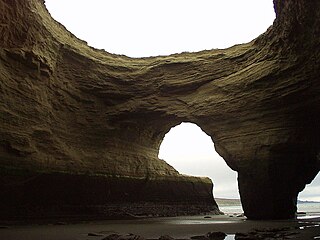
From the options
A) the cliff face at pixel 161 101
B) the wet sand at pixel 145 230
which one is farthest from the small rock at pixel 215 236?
the cliff face at pixel 161 101

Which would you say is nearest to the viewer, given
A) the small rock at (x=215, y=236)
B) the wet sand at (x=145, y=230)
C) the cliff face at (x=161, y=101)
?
the small rock at (x=215, y=236)

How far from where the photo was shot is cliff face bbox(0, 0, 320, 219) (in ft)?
56.2

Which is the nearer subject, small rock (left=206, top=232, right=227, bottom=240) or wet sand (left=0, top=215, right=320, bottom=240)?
small rock (left=206, top=232, right=227, bottom=240)

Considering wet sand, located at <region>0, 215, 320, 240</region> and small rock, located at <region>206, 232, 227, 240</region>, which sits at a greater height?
wet sand, located at <region>0, 215, 320, 240</region>

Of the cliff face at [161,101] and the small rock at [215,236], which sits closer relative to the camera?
the small rock at [215,236]

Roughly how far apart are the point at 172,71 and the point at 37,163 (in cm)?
981

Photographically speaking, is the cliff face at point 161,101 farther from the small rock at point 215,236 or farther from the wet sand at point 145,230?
the small rock at point 215,236

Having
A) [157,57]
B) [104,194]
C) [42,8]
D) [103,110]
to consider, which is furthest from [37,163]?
[157,57]

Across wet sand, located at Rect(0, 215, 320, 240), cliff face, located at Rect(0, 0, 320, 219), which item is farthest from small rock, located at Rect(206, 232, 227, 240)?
cliff face, located at Rect(0, 0, 320, 219)

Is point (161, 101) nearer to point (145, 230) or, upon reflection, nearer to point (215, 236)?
point (145, 230)

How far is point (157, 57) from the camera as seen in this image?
24.5m

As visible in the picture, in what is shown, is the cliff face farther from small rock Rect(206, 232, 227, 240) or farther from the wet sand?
small rock Rect(206, 232, 227, 240)

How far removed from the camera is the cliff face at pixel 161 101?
17.1m

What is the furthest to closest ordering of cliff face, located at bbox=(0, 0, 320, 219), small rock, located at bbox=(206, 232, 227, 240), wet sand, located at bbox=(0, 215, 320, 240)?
1. cliff face, located at bbox=(0, 0, 320, 219)
2. wet sand, located at bbox=(0, 215, 320, 240)
3. small rock, located at bbox=(206, 232, 227, 240)
